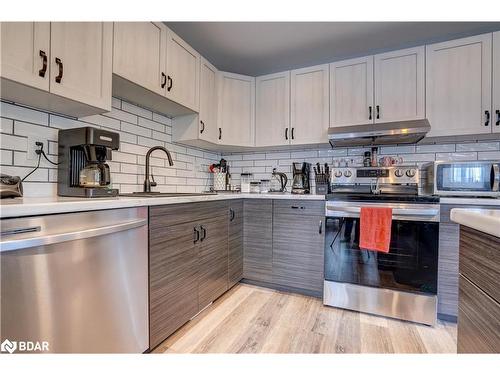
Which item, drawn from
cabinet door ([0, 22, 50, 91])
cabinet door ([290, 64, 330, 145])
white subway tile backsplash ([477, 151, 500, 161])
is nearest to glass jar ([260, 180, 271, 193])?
cabinet door ([290, 64, 330, 145])

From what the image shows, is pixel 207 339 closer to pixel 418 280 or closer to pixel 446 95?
pixel 418 280

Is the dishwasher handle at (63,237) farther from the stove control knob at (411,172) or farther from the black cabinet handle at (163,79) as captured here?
the stove control knob at (411,172)

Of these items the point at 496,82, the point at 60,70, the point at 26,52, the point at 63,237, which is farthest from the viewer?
the point at 496,82

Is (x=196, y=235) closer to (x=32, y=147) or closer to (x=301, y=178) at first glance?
(x=32, y=147)

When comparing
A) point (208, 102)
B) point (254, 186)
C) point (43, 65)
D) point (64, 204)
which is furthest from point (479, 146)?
point (43, 65)

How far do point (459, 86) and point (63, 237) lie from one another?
285 centimetres

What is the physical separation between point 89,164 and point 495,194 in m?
2.69

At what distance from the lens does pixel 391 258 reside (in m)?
1.80

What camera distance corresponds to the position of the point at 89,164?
4.54 ft

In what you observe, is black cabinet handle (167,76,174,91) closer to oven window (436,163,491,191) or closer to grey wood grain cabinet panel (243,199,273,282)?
grey wood grain cabinet panel (243,199,273,282)

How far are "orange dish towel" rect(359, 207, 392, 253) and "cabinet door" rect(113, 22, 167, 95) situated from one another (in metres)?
1.82

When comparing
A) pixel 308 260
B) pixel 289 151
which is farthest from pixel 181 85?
pixel 308 260

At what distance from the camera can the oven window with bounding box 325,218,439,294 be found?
1.73m

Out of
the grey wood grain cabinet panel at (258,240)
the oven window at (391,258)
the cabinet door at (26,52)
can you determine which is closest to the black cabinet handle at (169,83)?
the cabinet door at (26,52)
